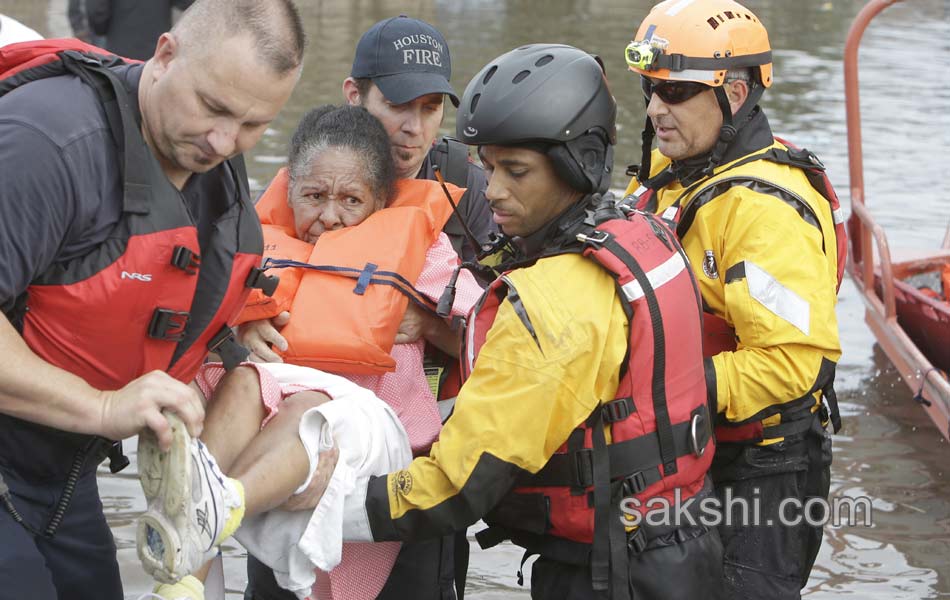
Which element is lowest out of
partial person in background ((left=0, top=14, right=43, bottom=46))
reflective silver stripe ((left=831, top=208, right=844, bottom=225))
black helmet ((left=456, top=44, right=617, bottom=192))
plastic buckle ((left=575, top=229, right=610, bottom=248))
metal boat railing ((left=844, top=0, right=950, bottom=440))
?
metal boat railing ((left=844, top=0, right=950, bottom=440))

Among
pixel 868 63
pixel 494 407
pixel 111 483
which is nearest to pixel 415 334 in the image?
pixel 494 407

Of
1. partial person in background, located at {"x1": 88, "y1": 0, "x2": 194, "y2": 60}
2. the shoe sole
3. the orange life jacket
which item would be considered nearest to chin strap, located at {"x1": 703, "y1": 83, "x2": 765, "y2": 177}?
the orange life jacket

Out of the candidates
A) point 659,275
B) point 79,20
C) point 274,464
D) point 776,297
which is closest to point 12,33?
point 79,20

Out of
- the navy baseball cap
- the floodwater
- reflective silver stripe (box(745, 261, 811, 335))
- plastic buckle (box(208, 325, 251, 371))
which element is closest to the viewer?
plastic buckle (box(208, 325, 251, 371))

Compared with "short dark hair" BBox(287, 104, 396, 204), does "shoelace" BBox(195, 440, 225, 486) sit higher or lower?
lower

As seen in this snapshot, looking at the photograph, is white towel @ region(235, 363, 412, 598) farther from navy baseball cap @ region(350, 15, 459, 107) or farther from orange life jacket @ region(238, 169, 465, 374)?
navy baseball cap @ region(350, 15, 459, 107)

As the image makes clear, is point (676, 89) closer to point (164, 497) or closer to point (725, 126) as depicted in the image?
point (725, 126)

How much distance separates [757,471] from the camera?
4.16 metres

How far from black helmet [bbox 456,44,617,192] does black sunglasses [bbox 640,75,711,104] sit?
34.6 inches

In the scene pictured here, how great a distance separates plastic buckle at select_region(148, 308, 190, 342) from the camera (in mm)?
3100

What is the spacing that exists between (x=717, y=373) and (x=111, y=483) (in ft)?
11.4

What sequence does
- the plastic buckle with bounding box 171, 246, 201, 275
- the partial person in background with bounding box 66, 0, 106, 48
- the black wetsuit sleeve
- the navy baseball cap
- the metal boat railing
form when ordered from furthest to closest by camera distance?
1. the partial person in background with bounding box 66, 0, 106, 48
2. the metal boat railing
3. the navy baseball cap
4. the plastic buckle with bounding box 171, 246, 201, 275
5. the black wetsuit sleeve

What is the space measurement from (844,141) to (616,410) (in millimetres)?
11128

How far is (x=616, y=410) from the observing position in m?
3.22
